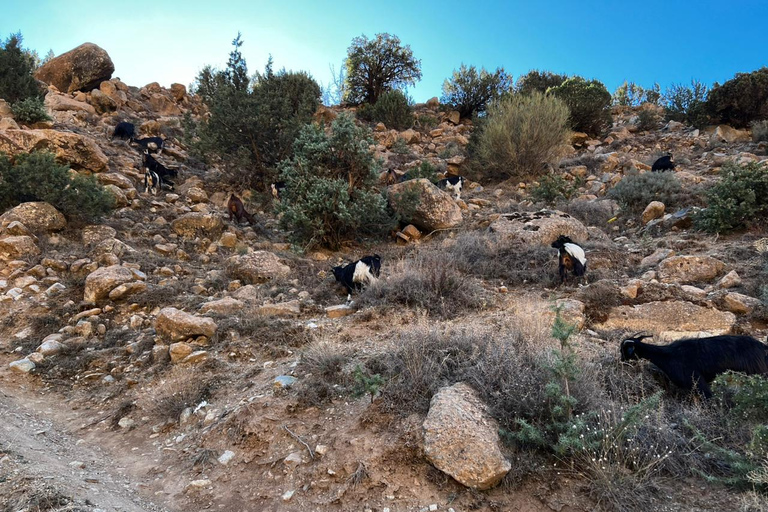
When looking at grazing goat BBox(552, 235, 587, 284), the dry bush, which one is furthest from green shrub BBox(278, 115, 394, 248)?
grazing goat BBox(552, 235, 587, 284)

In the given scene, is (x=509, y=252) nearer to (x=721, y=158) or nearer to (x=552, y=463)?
(x=552, y=463)

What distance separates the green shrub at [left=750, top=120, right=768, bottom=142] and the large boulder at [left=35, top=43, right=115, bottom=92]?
2178cm

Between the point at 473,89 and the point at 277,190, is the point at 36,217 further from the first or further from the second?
the point at 473,89

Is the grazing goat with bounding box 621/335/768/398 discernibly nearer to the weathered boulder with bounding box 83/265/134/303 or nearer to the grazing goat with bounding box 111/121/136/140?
the weathered boulder with bounding box 83/265/134/303

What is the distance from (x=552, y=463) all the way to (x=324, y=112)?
16815mm

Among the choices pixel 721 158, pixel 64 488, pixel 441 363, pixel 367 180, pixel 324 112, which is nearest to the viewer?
pixel 64 488

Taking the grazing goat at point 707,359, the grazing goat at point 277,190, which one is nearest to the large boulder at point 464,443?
the grazing goat at point 707,359

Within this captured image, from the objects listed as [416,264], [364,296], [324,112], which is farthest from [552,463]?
[324,112]

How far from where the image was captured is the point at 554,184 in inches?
423

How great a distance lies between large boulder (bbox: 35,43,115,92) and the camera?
15430mm

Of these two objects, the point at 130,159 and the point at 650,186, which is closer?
the point at 650,186

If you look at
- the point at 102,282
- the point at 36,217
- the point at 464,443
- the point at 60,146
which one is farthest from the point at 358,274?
the point at 60,146

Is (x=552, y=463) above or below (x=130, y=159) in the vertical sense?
below

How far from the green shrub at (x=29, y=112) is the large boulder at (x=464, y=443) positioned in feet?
39.2
